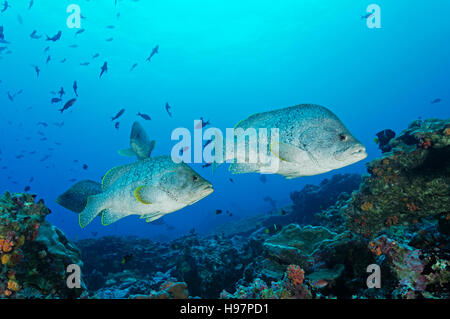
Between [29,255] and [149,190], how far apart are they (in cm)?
317

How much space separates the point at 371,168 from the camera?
6289 millimetres

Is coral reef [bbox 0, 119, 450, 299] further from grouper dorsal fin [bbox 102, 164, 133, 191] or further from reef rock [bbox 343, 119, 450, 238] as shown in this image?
grouper dorsal fin [bbox 102, 164, 133, 191]

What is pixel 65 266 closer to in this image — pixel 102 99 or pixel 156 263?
pixel 156 263

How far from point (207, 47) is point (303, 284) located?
3872 inches

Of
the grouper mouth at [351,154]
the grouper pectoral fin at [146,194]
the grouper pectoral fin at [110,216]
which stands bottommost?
the grouper pectoral fin at [110,216]

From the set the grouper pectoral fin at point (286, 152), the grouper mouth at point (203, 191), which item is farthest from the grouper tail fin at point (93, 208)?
the grouper pectoral fin at point (286, 152)

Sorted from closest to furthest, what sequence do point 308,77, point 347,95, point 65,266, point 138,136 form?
point 65,266 → point 138,136 → point 308,77 → point 347,95

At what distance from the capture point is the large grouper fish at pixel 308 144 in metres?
2.10

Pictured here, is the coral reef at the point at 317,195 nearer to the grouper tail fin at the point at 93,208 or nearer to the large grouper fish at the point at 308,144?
the large grouper fish at the point at 308,144

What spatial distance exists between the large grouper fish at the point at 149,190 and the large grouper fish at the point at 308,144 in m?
0.67

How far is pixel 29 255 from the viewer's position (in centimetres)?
392

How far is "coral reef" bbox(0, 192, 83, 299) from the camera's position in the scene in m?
3.28

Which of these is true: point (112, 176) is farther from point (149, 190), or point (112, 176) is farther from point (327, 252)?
point (327, 252)

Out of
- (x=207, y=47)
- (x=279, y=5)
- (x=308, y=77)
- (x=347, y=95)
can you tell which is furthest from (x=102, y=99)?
(x=347, y=95)
